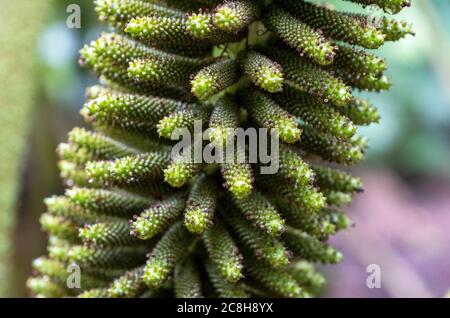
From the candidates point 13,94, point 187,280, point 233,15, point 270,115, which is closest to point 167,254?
point 187,280

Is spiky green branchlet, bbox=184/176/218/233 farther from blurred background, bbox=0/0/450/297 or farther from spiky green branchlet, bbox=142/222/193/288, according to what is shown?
blurred background, bbox=0/0/450/297

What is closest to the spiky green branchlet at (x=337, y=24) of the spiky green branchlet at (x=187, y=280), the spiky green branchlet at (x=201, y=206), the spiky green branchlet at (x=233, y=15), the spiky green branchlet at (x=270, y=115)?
the spiky green branchlet at (x=233, y=15)

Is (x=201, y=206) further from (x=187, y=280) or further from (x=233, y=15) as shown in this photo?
(x=233, y=15)

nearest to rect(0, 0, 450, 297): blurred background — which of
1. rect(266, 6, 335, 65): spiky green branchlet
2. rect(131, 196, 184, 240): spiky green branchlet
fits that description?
rect(131, 196, 184, 240): spiky green branchlet

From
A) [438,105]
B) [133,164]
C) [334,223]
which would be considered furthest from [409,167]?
[133,164]
